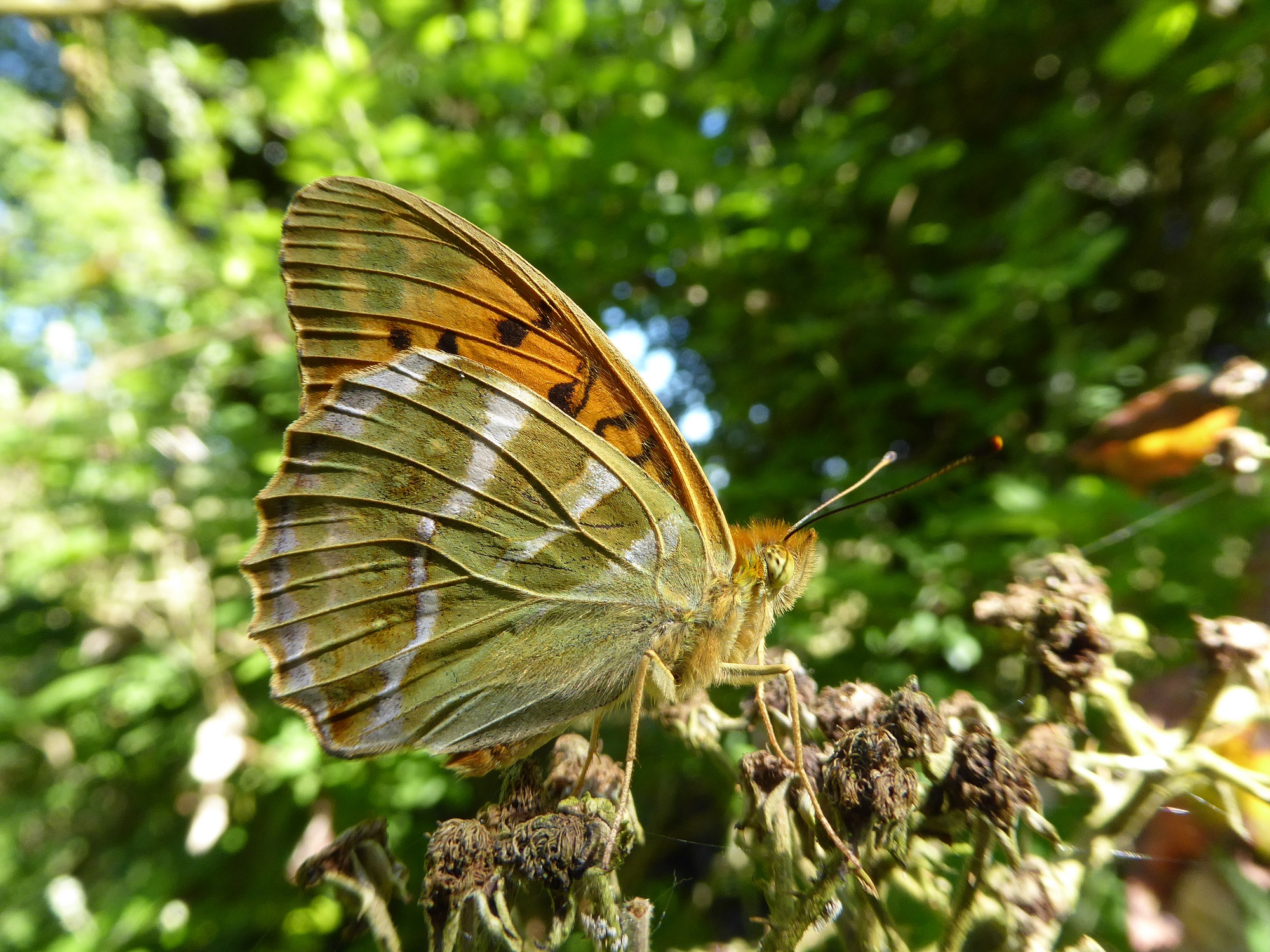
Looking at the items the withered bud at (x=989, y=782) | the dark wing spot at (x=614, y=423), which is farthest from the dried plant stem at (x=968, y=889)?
the dark wing spot at (x=614, y=423)

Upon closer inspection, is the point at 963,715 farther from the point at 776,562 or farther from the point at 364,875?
the point at 364,875

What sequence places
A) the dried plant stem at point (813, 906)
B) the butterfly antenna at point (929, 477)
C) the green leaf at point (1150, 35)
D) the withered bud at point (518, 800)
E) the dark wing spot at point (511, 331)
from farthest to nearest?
the green leaf at point (1150, 35) → the dark wing spot at point (511, 331) → the butterfly antenna at point (929, 477) → the withered bud at point (518, 800) → the dried plant stem at point (813, 906)

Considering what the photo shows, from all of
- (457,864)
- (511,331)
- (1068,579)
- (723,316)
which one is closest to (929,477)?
(1068,579)

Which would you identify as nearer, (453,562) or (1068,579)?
(1068,579)

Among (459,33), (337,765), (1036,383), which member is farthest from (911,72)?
(337,765)

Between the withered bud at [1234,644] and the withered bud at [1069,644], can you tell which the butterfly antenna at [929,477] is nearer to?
the withered bud at [1069,644]


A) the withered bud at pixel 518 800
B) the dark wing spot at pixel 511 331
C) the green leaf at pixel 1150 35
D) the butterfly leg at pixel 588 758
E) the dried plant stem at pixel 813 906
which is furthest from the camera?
the green leaf at pixel 1150 35
